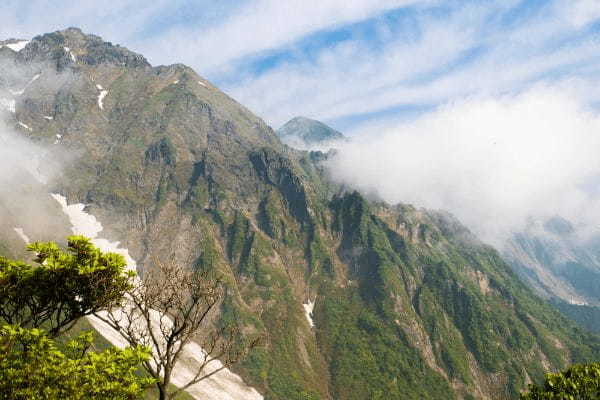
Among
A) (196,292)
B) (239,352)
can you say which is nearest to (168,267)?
(196,292)

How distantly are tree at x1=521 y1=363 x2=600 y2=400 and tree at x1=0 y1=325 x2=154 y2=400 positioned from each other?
29.2 meters

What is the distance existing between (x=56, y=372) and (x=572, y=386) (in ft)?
112

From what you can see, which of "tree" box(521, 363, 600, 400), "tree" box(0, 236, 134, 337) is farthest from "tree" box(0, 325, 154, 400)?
"tree" box(521, 363, 600, 400)

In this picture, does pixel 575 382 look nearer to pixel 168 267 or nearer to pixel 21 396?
pixel 168 267

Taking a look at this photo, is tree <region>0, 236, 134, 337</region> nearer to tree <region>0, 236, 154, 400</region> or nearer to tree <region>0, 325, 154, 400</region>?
tree <region>0, 236, 154, 400</region>

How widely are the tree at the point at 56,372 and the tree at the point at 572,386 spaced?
2919 cm

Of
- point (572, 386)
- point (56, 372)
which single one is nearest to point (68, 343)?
point (56, 372)

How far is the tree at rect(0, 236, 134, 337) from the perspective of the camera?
24.9 metres

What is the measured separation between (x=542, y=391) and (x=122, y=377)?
102 feet

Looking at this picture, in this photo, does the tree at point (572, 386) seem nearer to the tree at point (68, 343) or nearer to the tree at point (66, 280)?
the tree at point (68, 343)

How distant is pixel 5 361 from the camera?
19.3 meters

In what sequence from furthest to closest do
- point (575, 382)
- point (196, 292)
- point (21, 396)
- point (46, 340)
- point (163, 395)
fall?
point (575, 382)
point (196, 292)
point (163, 395)
point (46, 340)
point (21, 396)

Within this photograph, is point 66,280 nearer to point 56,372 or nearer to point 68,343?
point 68,343

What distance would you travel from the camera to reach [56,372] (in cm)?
1977
